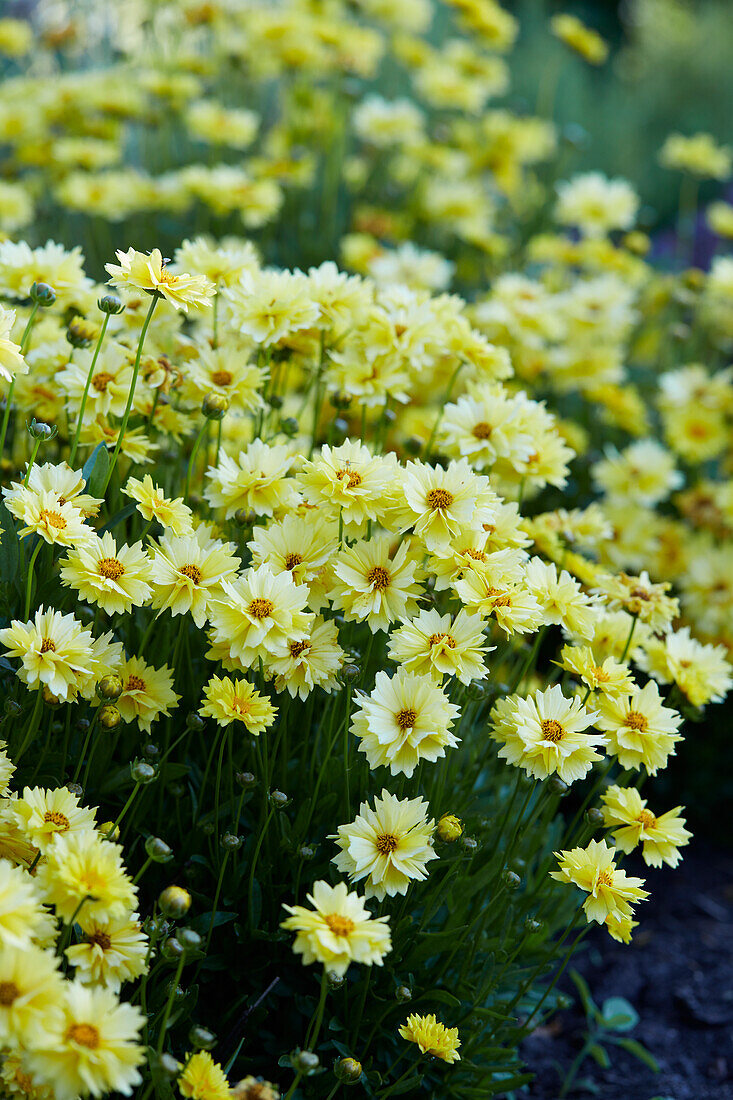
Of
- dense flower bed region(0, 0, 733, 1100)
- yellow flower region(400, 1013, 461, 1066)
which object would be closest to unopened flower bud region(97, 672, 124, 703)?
dense flower bed region(0, 0, 733, 1100)

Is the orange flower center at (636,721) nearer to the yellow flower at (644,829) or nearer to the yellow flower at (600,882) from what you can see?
the yellow flower at (644,829)

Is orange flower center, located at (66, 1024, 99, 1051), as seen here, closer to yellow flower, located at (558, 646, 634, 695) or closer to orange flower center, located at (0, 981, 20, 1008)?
orange flower center, located at (0, 981, 20, 1008)

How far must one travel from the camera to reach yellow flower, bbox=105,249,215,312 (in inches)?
63.0

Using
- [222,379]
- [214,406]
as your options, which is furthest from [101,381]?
[214,406]

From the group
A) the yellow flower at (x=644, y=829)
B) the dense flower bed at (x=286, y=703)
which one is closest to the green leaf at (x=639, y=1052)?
the dense flower bed at (x=286, y=703)

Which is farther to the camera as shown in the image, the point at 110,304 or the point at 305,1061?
the point at 110,304

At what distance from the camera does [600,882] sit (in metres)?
1.55

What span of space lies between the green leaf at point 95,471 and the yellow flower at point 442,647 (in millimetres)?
586

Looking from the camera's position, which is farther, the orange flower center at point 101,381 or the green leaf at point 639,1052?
the green leaf at point 639,1052

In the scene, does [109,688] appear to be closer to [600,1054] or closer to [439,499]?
[439,499]

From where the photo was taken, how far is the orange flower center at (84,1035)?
119 centimetres

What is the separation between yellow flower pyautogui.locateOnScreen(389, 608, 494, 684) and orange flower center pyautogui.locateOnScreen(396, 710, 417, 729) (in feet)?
0.21

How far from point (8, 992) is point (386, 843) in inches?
21.1

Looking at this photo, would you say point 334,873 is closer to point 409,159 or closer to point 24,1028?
point 24,1028
